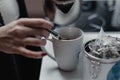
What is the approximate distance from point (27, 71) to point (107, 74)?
401mm

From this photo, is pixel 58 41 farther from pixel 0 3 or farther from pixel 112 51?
pixel 0 3

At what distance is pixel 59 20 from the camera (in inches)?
28.2

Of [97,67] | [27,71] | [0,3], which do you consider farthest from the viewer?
[27,71]

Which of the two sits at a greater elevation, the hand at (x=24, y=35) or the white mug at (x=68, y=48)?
the hand at (x=24, y=35)

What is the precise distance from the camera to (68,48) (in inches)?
18.3

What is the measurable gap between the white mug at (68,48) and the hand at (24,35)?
5 centimetres

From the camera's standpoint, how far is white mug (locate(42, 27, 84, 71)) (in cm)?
46

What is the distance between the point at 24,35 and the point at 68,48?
10 cm

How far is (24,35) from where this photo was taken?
1.38 ft

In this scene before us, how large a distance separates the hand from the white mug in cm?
5

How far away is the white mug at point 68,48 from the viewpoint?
1.52 ft

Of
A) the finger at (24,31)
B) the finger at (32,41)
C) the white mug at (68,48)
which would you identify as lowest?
the white mug at (68,48)

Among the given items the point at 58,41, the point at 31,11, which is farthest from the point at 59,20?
the point at 58,41

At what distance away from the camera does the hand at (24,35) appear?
1.38 feet
